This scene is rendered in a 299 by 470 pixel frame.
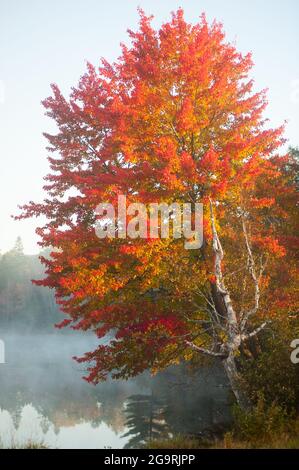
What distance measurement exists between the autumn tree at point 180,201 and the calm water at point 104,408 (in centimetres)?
535

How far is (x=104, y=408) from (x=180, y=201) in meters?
17.3

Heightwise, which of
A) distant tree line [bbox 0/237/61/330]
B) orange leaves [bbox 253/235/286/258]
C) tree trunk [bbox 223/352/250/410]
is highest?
orange leaves [bbox 253/235/286/258]

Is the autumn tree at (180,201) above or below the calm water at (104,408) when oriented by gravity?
above

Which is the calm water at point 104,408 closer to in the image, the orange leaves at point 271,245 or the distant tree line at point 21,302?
the orange leaves at point 271,245

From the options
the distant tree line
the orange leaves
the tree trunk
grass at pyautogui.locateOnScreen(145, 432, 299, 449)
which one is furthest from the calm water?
the distant tree line

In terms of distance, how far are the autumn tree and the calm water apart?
535cm

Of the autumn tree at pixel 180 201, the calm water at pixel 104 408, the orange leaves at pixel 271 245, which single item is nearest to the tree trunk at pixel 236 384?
the autumn tree at pixel 180 201

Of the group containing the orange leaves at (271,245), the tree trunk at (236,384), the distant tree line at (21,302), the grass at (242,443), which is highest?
the orange leaves at (271,245)

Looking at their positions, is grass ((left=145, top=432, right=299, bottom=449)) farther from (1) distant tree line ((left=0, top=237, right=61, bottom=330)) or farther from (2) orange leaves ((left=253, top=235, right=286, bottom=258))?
(1) distant tree line ((left=0, top=237, right=61, bottom=330))

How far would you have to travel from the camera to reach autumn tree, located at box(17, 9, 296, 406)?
11.9 m

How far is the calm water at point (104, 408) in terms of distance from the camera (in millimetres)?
17609

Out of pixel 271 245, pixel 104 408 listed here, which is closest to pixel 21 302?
pixel 104 408

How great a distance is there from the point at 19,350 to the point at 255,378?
193 feet

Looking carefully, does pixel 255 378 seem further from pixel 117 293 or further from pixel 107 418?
pixel 107 418
